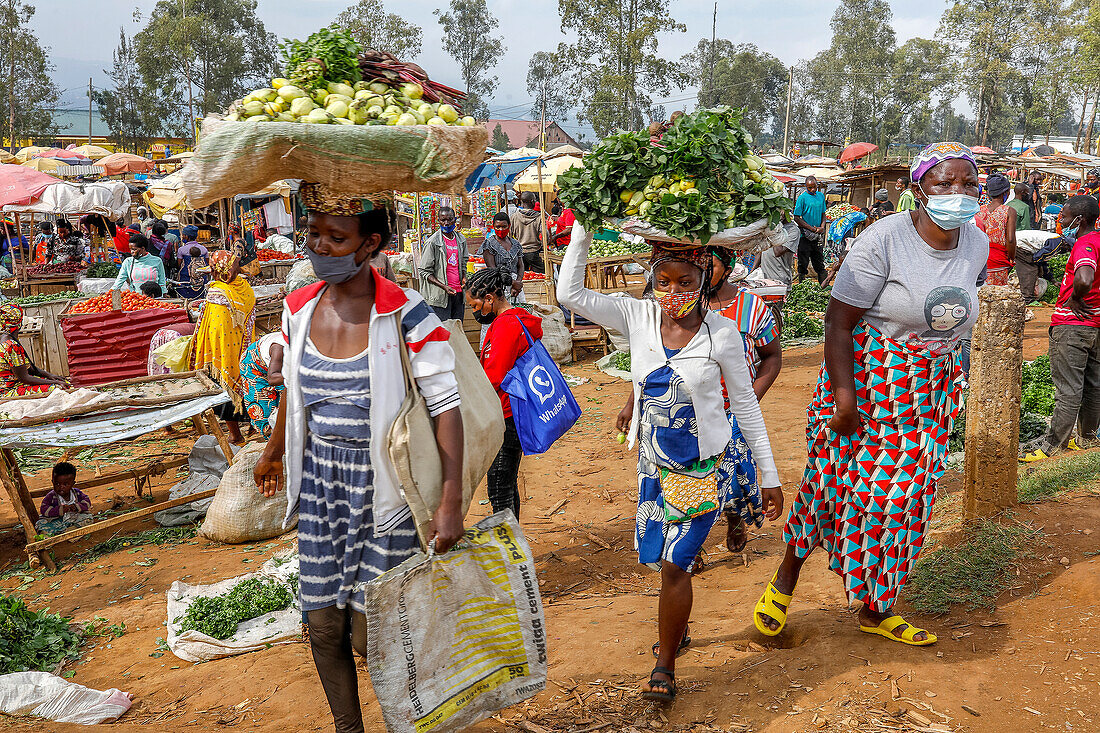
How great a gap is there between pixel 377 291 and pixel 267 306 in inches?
302

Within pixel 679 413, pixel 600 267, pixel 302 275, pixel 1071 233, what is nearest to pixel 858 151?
pixel 600 267

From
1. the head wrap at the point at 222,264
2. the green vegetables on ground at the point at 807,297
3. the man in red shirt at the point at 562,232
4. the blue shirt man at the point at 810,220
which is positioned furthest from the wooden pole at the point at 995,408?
the man in red shirt at the point at 562,232

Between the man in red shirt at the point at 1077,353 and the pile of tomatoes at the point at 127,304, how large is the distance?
30.8ft

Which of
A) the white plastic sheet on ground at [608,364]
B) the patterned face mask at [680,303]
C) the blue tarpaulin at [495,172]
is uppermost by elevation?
the blue tarpaulin at [495,172]

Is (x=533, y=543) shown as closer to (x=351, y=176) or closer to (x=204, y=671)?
(x=204, y=671)

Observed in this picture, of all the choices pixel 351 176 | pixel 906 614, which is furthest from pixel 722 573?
pixel 351 176

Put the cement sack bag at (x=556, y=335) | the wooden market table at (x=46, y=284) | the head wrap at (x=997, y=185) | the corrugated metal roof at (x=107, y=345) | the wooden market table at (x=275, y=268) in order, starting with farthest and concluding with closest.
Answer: the wooden market table at (x=275, y=268)
the wooden market table at (x=46, y=284)
the cement sack bag at (x=556, y=335)
the corrugated metal roof at (x=107, y=345)
the head wrap at (x=997, y=185)

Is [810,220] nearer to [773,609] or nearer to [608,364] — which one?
[608,364]

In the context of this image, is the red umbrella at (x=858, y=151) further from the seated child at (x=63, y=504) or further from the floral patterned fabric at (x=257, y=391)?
the seated child at (x=63, y=504)

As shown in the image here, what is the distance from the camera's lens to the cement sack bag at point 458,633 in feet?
8.43

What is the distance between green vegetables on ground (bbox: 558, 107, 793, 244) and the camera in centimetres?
303

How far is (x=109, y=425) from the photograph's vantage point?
17.7 feet

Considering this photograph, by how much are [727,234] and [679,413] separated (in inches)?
28.8

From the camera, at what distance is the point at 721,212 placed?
303 cm
